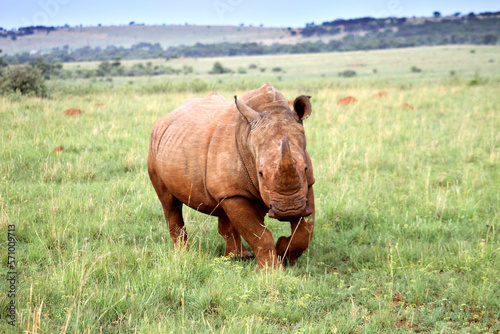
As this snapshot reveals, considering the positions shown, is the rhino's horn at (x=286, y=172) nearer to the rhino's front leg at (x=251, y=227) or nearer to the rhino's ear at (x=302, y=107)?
the rhino's ear at (x=302, y=107)

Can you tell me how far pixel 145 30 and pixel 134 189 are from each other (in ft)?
460

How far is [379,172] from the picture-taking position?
807 centimetres

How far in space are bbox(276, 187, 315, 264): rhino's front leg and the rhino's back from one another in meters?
0.80

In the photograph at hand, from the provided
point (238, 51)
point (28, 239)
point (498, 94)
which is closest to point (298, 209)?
point (28, 239)

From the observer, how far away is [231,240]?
4953mm

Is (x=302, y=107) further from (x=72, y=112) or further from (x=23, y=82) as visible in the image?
(x=23, y=82)

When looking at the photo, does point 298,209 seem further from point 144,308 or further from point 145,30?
point 145,30

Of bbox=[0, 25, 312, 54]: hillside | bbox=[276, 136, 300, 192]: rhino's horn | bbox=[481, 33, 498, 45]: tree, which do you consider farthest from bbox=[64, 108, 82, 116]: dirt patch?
bbox=[0, 25, 312, 54]: hillside

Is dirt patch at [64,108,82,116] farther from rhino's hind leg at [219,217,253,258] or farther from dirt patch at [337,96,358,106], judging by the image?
rhino's hind leg at [219,217,253,258]

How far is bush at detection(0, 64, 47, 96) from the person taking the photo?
16.5 m

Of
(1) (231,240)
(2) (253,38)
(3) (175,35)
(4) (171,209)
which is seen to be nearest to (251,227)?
(1) (231,240)

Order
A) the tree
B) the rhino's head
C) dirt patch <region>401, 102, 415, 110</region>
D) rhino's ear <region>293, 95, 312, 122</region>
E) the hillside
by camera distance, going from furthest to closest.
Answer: the hillside, the tree, dirt patch <region>401, 102, 415, 110</region>, rhino's ear <region>293, 95, 312, 122</region>, the rhino's head

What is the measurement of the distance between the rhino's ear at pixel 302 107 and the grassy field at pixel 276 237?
1409mm

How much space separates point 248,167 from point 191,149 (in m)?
0.70
